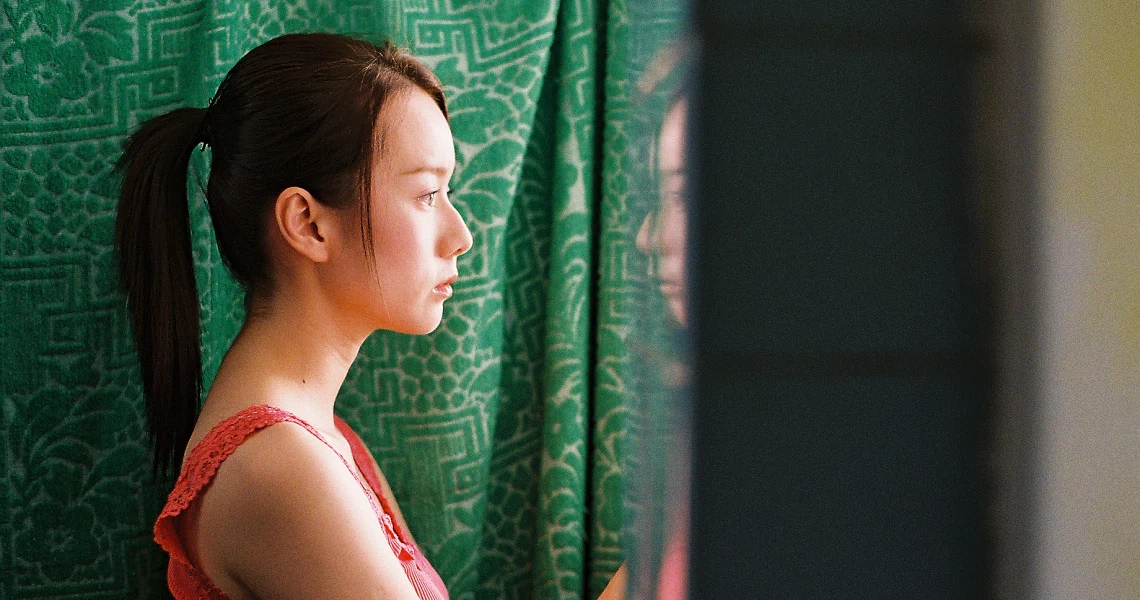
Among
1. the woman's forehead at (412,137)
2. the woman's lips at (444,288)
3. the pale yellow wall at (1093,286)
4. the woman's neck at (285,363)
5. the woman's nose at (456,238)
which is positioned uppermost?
the woman's forehead at (412,137)

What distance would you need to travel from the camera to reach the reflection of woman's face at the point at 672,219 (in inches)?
6.3

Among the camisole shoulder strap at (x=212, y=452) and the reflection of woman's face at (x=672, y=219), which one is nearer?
the reflection of woman's face at (x=672, y=219)

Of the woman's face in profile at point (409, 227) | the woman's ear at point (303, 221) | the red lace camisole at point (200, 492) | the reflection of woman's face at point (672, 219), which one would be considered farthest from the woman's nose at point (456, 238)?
the reflection of woman's face at point (672, 219)

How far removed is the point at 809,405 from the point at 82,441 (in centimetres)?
119

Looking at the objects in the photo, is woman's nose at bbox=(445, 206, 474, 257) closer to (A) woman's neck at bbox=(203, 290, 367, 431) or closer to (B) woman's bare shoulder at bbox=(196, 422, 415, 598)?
(A) woman's neck at bbox=(203, 290, 367, 431)

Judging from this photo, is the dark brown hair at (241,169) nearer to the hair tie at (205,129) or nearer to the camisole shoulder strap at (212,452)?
the hair tie at (205,129)

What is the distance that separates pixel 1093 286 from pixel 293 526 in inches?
26.2

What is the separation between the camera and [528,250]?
3.97 feet

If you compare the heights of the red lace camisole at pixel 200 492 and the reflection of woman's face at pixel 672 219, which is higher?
the reflection of woman's face at pixel 672 219

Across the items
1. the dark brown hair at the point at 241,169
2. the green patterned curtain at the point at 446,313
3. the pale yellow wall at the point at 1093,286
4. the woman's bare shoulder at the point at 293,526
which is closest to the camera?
the pale yellow wall at the point at 1093,286

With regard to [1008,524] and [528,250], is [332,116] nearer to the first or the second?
[528,250]

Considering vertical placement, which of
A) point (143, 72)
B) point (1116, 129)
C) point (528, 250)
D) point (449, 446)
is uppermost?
point (143, 72)

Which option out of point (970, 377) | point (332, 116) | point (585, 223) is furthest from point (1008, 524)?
point (585, 223)

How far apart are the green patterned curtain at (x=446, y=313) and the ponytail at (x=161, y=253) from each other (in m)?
0.20
